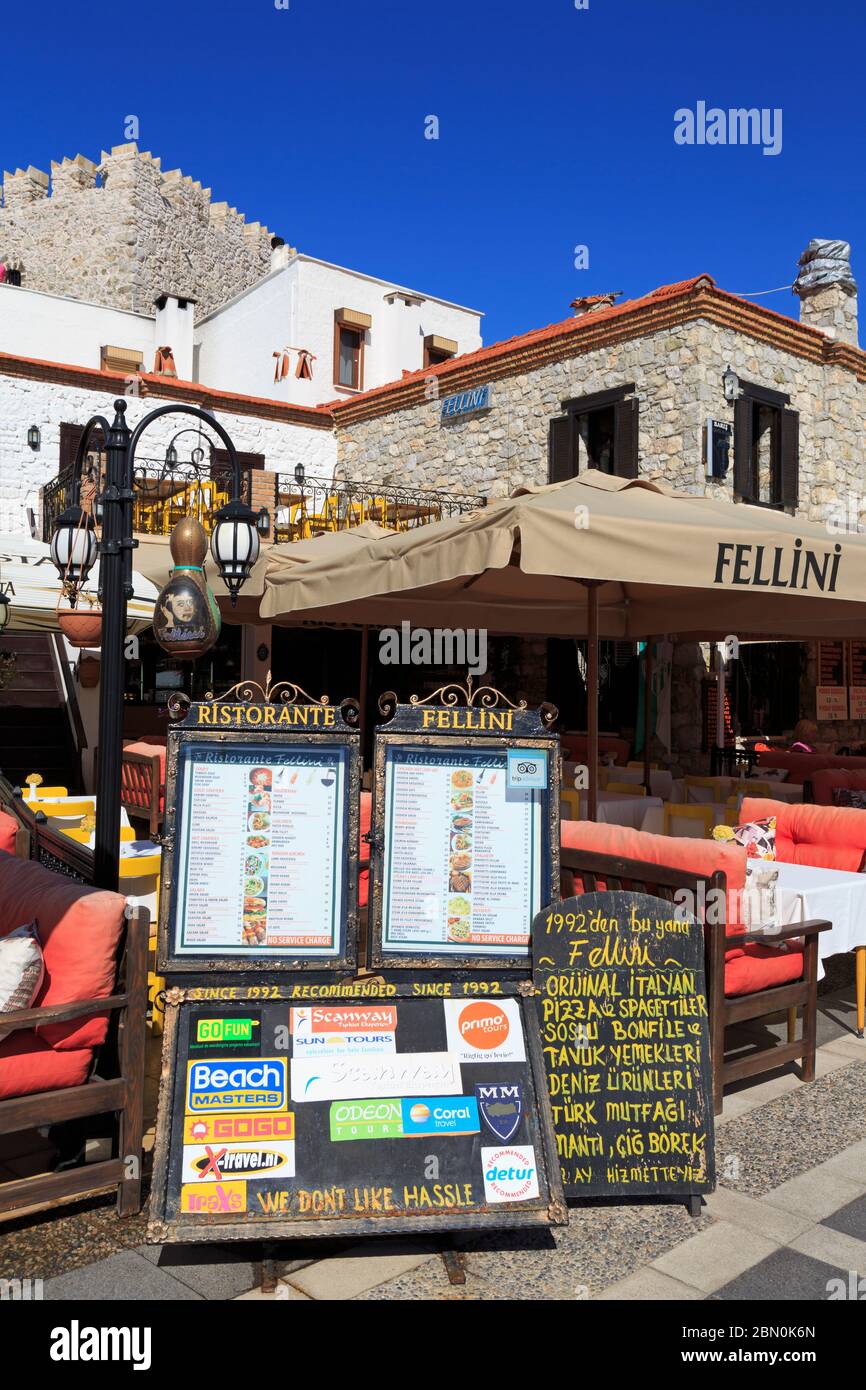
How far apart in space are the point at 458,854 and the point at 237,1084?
1.03 metres

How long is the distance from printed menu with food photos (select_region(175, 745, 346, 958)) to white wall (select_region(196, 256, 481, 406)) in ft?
57.8

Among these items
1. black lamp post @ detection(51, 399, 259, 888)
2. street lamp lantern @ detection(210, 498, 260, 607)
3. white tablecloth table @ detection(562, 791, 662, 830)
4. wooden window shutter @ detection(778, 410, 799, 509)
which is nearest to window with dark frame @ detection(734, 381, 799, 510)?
wooden window shutter @ detection(778, 410, 799, 509)

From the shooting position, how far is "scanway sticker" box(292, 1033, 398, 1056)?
3189 mm

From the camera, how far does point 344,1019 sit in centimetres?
327

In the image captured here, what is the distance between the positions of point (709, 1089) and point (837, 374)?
44.9 ft

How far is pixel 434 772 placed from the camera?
3.65m

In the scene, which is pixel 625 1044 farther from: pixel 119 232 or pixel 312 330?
pixel 119 232

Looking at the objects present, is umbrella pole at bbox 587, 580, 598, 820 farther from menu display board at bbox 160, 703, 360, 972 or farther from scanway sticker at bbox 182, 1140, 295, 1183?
scanway sticker at bbox 182, 1140, 295, 1183

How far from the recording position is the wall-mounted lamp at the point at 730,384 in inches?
517

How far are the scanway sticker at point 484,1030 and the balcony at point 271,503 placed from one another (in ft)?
34.2

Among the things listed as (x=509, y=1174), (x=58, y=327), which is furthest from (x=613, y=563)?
(x=58, y=327)

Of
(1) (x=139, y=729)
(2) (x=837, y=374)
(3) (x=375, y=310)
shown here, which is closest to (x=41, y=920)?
(1) (x=139, y=729)

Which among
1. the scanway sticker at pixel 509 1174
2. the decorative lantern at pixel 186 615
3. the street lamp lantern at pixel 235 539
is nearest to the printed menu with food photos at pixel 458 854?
the scanway sticker at pixel 509 1174

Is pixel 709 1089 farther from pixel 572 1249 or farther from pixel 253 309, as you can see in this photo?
pixel 253 309
